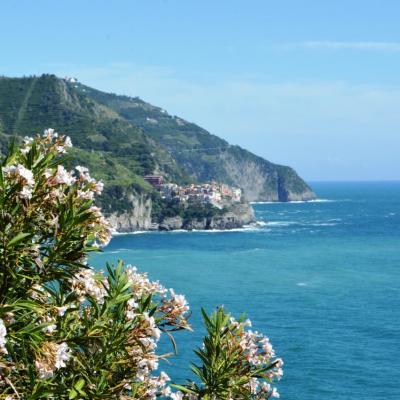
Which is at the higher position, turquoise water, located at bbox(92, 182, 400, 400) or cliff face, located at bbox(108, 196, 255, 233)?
cliff face, located at bbox(108, 196, 255, 233)

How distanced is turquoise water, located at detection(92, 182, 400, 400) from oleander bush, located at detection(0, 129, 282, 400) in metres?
34.1

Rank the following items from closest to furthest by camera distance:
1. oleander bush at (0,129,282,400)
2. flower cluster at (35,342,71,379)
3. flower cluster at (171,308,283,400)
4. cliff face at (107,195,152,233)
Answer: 1. flower cluster at (35,342,71,379)
2. oleander bush at (0,129,282,400)
3. flower cluster at (171,308,283,400)
4. cliff face at (107,195,152,233)

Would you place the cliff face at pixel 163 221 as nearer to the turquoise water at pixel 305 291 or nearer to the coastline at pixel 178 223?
the coastline at pixel 178 223

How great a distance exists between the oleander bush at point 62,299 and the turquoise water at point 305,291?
→ 34.1m

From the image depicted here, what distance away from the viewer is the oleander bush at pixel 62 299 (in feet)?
21.0

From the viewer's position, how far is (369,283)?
7762 cm

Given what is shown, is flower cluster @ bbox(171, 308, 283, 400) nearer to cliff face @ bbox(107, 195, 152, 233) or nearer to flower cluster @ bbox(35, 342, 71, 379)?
flower cluster @ bbox(35, 342, 71, 379)

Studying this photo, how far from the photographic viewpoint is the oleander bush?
6.40m

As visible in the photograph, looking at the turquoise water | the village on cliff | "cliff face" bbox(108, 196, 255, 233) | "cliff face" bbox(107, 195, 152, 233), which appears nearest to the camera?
the turquoise water

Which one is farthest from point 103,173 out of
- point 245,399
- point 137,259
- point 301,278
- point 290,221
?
point 245,399

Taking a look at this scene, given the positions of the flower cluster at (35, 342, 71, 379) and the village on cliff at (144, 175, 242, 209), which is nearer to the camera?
the flower cluster at (35, 342, 71, 379)

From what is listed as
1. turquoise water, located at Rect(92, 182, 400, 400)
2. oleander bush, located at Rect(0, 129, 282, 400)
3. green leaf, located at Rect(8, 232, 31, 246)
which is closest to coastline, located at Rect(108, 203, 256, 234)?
turquoise water, located at Rect(92, 182, 400, 400)

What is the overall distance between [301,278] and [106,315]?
75818 mm

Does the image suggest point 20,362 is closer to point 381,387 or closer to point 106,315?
point 106,315
